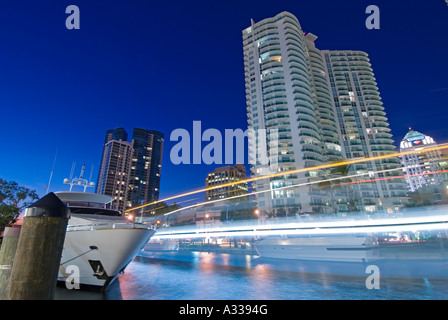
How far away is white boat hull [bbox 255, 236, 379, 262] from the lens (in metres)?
25.5

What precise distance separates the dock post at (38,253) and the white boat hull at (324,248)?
27.9 m

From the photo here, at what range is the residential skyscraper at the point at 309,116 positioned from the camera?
75.6m

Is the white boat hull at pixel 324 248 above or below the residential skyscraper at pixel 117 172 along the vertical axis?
below

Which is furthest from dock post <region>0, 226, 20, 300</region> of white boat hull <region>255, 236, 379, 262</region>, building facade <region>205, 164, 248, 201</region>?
building facade <region>205, 164, 248, 201</region>

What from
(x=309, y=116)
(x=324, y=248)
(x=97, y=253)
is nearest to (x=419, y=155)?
(x=309, y=116)

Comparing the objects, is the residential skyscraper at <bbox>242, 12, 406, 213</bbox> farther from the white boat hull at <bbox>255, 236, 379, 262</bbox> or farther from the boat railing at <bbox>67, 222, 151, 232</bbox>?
the boat railing at <bbox>67, 222, 151, 232</bbox>

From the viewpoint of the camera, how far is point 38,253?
4621 millimetres

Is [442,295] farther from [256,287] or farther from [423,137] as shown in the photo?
[423,137]

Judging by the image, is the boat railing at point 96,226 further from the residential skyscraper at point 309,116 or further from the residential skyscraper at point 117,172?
the residential skyscraper at point 117,172

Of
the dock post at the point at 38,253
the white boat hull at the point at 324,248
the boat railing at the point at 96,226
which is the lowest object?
the white boat hull at the point at 324,248

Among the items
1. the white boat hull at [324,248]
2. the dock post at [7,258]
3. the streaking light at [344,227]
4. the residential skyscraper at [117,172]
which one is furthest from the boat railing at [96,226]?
the residential skyscraper at [117,172]

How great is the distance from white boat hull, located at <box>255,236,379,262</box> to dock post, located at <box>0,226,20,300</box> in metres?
27.8

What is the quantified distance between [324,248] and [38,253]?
28.7 m
